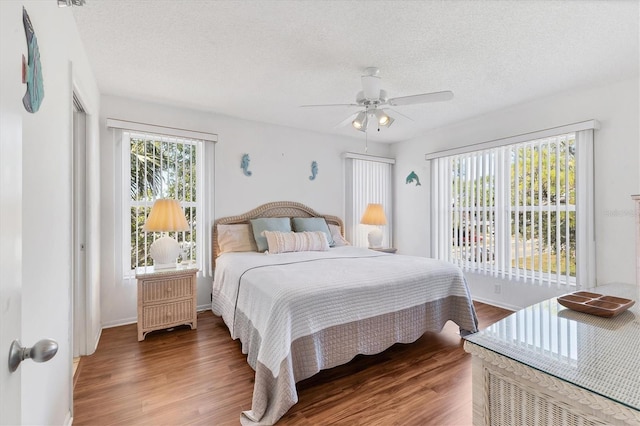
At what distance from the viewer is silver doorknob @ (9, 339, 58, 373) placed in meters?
0.62

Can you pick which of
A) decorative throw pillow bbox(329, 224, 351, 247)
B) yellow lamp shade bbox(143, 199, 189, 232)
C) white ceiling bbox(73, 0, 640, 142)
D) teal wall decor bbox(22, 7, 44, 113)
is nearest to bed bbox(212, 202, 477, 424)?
yellow lamp shade bbox(143, 199, 189, 232)

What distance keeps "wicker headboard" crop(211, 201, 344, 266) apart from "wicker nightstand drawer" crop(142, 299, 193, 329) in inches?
29.8

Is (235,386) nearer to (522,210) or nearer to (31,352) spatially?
(31,352)

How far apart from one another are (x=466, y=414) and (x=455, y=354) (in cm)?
77

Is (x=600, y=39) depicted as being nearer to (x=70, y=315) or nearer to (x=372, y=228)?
(x=372, y=228)

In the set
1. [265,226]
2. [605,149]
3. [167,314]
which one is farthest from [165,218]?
[605,149]

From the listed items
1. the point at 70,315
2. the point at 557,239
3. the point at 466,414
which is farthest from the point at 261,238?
the point at 557,239

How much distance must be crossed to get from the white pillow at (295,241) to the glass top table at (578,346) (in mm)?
2584

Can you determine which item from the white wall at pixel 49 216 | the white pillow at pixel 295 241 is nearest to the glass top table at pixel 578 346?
the white wall at pixel 49 216

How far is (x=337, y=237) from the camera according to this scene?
173 inches

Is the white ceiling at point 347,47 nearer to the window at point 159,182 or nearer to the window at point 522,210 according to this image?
the window at point 159,182

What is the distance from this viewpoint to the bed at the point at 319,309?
181cm

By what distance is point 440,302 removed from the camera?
106 inches

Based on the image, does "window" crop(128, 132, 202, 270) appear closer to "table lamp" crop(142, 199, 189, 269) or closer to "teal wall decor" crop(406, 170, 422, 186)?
"table lamp" crop(142, 199, 189, 269)
